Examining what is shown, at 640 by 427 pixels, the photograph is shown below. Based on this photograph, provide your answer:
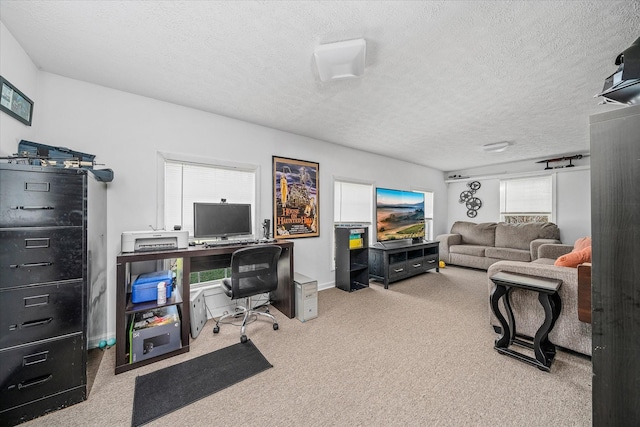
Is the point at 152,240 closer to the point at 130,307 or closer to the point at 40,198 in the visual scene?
the point at 130,307

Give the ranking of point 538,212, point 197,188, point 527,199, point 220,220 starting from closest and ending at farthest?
point 220,220 → point 197,188 → point 538,212 → point 527,199

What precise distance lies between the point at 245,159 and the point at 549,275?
3484 millimetres

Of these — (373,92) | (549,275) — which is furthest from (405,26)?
(549,275)

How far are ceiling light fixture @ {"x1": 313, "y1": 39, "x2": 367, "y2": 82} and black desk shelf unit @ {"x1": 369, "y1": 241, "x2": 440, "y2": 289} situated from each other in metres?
2.97

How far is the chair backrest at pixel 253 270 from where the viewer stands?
2318 mm

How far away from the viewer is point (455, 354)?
6.89 ft

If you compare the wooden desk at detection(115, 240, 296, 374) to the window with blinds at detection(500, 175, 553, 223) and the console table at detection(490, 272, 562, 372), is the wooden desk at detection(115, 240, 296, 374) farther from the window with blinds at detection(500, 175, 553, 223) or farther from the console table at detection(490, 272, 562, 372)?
the window with blinds at detection(500, 175, 553, 223)

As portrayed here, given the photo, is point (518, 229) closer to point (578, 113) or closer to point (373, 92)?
point (578, 113)

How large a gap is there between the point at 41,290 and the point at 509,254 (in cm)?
657

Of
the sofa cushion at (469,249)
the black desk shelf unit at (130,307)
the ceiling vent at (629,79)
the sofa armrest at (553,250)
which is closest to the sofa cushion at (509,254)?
the sofa cushion at (469,249)

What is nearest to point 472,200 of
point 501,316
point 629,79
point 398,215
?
point 398,215

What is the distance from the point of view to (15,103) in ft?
5.83

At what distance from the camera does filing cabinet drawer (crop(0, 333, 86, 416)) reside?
141cm

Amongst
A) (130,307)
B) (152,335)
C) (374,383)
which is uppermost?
(130,307)
